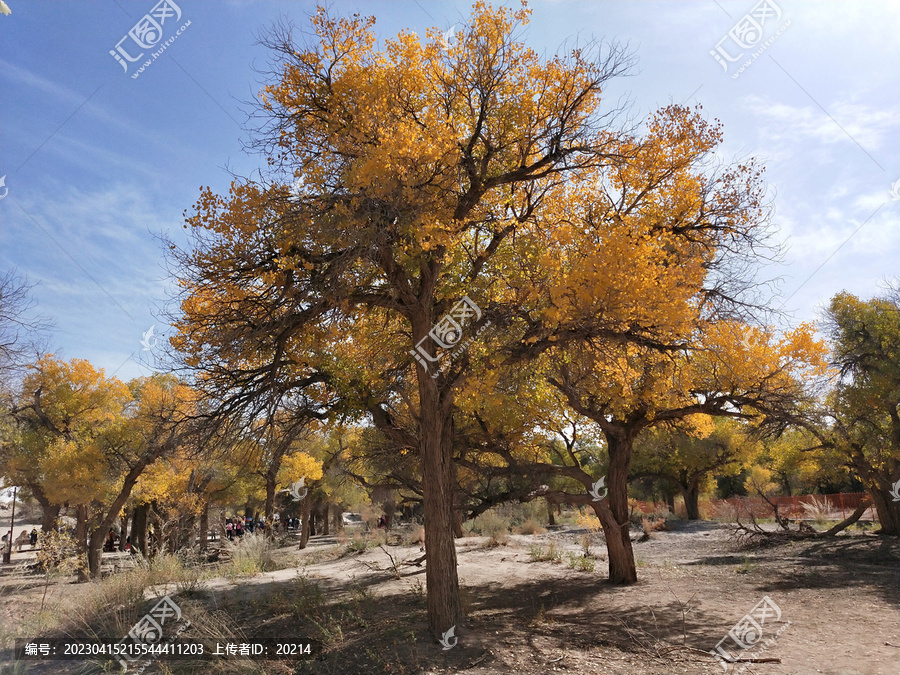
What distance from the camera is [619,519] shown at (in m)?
11.4

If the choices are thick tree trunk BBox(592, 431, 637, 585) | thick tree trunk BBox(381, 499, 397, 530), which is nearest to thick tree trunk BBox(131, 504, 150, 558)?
thick tree trunk BBox(381, 499, 397, 530)

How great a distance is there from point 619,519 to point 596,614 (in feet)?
9.66

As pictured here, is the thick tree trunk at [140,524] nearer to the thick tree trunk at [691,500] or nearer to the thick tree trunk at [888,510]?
the thick tree trunk at [691,500]

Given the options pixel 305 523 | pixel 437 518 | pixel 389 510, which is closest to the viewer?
pixel 437 518

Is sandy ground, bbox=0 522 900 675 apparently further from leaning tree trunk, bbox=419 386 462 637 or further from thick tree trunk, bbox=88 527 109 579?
thick tree trunk, bbox=88 527 109 579

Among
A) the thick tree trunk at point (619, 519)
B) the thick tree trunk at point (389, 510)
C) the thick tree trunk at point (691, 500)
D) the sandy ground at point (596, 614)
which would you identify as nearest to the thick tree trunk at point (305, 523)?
the thick tree trunk at point (389, 510)

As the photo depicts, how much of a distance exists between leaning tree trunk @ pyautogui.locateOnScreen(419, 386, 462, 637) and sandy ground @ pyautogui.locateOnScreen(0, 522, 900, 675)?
0.33 meters

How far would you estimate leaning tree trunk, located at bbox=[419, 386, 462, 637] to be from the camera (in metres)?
7.46

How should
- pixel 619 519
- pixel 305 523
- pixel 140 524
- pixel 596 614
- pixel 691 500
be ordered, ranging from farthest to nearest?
pixel 691 500, pixel 140 524, pixel 305 523, pixel 619 519, pixel 596 614

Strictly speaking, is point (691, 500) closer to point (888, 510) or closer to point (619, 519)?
point (888, 510)

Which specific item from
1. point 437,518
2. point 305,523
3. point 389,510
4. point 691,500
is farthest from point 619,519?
point 389,510

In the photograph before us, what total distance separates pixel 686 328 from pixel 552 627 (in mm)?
4889

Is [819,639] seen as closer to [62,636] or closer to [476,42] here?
[476,42]

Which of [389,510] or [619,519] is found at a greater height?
[619,519]
